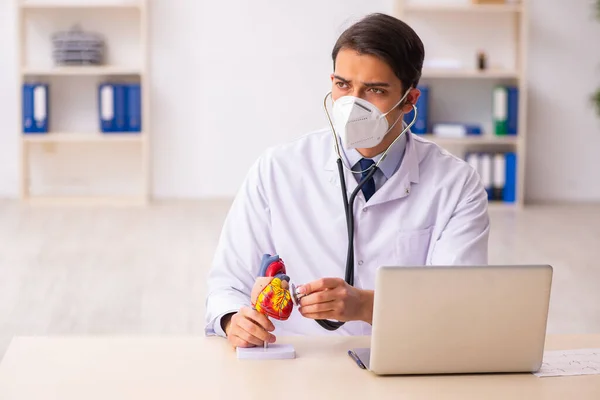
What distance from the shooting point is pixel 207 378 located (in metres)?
1.56

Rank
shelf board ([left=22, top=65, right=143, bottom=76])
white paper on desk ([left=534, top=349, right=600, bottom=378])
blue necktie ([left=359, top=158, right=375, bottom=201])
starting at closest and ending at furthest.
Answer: white paper on desk ([left=534, top=349, right=600, bottom=378]) → blue necktie ([left=359, top=158, right=375, bottom=201]) → shelf board ([left=22, top=65, right=143, bottom=76])

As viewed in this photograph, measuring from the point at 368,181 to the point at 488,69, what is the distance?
15.5ft

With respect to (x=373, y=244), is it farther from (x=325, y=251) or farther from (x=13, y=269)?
(x=13, y=269)

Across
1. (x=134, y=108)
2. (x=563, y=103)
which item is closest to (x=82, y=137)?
(x=134, y=108)

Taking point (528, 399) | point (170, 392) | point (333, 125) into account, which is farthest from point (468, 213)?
point (170, 392)

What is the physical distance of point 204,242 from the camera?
526 cm

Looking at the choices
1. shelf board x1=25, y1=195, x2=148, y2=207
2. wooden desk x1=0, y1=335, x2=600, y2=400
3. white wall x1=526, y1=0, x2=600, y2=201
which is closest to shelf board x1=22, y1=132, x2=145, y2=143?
shelf board x1=25, y1=195, x2=148, y2=207

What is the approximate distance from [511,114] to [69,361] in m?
5.30

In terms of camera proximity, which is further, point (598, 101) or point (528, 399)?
point (598, 101)

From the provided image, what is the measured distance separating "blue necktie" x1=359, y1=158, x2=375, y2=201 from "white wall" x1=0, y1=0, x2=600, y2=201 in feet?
14.8

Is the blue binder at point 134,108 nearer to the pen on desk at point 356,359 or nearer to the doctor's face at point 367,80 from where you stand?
the doctor's face at point 367,80

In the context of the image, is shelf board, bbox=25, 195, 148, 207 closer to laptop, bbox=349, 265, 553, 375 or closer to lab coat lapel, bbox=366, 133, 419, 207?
lab coat lapel, bbox=366, 133, 419, 207

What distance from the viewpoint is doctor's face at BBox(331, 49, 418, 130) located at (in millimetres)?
1977

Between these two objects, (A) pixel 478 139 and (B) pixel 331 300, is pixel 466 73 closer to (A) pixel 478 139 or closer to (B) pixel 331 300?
(A) pixel 478 139
